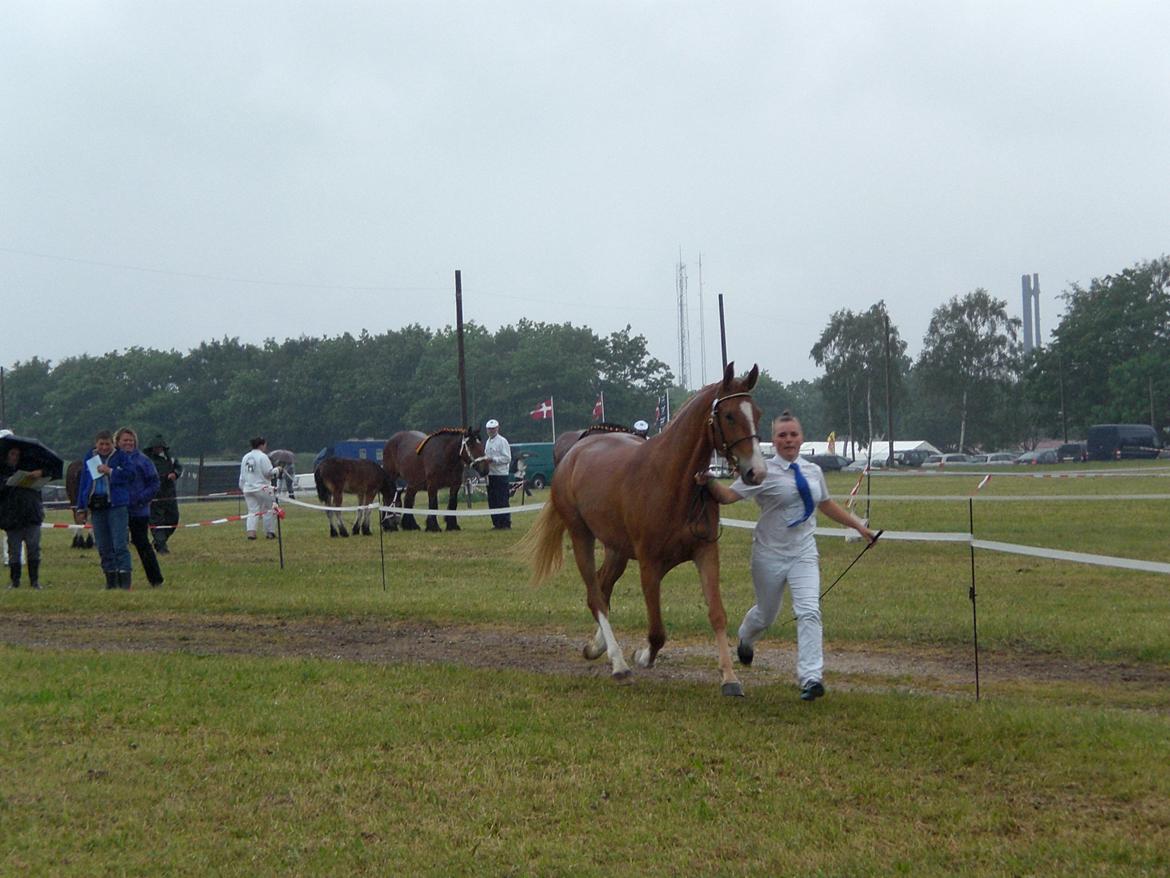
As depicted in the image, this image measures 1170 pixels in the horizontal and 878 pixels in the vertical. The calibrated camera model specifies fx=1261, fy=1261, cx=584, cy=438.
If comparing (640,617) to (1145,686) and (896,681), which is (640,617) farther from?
(1145,686)

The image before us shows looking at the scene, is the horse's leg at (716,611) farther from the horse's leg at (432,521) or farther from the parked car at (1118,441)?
the parked car at (1118,441)

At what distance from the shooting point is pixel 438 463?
85.0 feet

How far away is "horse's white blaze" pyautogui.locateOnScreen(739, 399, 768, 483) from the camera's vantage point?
24.7 ft

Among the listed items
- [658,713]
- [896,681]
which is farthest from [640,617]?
[658,713]

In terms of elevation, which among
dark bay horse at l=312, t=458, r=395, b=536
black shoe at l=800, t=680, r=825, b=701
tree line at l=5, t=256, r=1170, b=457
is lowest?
black shoe at l=800, t=680, r=825, b=701

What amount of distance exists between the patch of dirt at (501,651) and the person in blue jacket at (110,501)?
7.19ft

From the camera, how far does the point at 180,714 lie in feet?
26.0

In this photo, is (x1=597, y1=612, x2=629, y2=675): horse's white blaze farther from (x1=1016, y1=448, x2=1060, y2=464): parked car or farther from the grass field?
(x1=1016, y1=448, x2=1060, y2=464): parked car

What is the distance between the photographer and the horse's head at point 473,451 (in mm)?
25562

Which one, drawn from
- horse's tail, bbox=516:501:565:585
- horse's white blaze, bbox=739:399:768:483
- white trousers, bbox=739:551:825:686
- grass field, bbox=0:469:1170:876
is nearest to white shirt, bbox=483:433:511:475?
grass field, bbox=0:469:1170:876

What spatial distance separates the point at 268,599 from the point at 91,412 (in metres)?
103

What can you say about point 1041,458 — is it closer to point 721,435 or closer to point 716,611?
point 716,611

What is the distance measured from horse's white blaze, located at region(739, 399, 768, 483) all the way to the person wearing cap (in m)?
17.5

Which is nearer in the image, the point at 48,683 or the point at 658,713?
the point at 658,713
